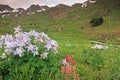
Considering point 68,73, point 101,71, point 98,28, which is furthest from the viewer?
point 98,28

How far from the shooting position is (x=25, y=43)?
319 inches

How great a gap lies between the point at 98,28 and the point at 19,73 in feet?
220

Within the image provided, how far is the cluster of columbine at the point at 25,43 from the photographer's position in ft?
26.1

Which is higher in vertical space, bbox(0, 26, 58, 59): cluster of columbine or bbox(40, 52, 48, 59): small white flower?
bbox(0, 26, 58, 59): cluster of columbine

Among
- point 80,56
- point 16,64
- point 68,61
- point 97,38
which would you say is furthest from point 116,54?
point 97,38

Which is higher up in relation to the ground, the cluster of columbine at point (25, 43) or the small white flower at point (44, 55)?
the cluster of columbine at point (25, 43)

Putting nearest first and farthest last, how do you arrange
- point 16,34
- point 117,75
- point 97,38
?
point 16,34 < point 117,75 < point 97,38

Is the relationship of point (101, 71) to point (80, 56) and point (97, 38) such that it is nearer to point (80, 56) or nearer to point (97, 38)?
point (80, 56)

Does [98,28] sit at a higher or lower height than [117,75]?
lower

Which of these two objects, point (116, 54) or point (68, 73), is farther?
point (116, 54)

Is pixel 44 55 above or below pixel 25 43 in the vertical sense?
below

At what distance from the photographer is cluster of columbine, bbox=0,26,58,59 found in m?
7.95

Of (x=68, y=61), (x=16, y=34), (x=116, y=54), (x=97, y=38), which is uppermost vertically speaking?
(x=16, y=34)

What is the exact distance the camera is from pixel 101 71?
9.55m
